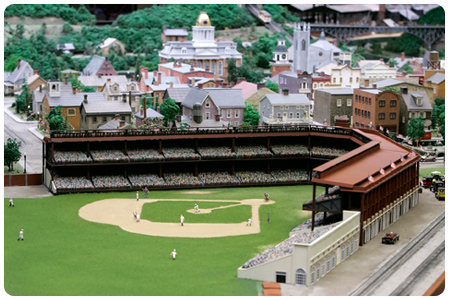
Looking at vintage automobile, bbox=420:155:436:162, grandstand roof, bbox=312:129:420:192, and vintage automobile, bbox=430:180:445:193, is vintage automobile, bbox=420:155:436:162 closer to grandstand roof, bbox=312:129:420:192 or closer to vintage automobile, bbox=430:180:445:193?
vintage automobile, bbox=430:180:445:193

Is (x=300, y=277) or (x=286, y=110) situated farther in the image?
(x=286, y=110)

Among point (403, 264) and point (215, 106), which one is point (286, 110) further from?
point (403, 264)

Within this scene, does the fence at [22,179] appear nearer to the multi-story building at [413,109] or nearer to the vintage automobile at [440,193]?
the vintage automobile at [440,193]

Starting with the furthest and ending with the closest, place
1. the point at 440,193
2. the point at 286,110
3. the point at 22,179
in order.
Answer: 1. the point at 286,110
2. the point at 22,179
3. the point at 440,193

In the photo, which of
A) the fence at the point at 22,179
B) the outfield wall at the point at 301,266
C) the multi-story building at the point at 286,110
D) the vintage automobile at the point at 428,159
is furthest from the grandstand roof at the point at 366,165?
the fence at the point at 22,179

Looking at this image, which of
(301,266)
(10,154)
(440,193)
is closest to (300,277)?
(301,266)

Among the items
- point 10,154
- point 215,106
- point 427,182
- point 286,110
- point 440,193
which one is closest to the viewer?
point 440,193

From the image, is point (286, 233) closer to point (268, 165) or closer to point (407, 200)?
point (407, 200)
